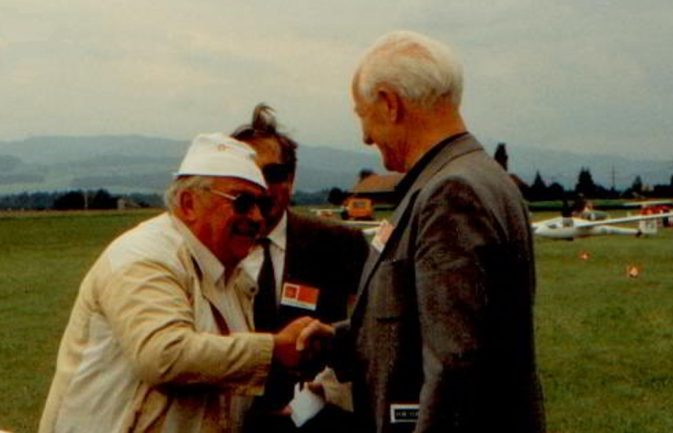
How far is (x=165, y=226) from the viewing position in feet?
12.0

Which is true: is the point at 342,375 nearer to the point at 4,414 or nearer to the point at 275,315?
Result: the point at 275,315

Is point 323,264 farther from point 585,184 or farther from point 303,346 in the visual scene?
point 585,184

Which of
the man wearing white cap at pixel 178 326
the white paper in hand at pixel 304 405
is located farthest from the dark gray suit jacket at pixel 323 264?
the man wearing white cap at pixel 178 326

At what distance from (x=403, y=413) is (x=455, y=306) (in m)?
0.35

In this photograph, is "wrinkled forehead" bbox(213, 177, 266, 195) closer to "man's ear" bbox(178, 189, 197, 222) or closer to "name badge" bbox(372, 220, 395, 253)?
"man's ear" bbox(178, 189, 197, 222)

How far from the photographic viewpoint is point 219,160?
3697 millimetres

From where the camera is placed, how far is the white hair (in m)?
3.38

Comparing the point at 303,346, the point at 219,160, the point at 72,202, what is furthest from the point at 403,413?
the point at 72,202

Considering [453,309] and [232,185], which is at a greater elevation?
[232,185]

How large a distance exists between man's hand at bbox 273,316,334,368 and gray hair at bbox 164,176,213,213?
1.36ft

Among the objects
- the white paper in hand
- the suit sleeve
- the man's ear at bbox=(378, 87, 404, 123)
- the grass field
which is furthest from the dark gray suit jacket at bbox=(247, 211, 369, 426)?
the grass field

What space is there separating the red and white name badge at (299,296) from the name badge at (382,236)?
1298mm

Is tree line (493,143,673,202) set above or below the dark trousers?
below

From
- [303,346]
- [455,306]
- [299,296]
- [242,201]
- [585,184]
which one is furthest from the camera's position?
[585,184]
